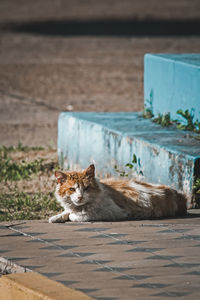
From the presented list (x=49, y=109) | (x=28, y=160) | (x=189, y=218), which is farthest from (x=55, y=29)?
(x=189, y=218)

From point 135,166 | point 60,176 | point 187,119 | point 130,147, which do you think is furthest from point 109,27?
point 60,176

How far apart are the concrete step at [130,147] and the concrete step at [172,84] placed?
26cm

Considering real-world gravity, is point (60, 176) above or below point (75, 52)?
below

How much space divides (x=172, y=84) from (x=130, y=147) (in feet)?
3.80

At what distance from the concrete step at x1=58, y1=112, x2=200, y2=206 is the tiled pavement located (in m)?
0.66

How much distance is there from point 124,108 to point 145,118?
12.9 ft

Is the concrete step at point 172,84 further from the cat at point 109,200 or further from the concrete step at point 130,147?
the cat at point 109,200

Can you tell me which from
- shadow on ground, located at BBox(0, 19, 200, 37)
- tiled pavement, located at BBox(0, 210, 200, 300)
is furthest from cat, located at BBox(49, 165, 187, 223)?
shadow on ground, located at BBox(0, 19, 200, 37)

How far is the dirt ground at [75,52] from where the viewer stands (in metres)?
12.8

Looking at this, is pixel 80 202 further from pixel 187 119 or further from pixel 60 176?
pixel 187 119

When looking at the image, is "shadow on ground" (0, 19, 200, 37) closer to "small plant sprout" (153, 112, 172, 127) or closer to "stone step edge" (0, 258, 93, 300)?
"small plant sprout" (153, 112, 172, 127)

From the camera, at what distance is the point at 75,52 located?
736 inches

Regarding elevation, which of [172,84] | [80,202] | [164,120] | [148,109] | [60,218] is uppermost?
[172,84]

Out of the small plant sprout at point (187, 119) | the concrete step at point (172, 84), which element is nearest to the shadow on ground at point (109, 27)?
the concrete step at point (172, 84)
